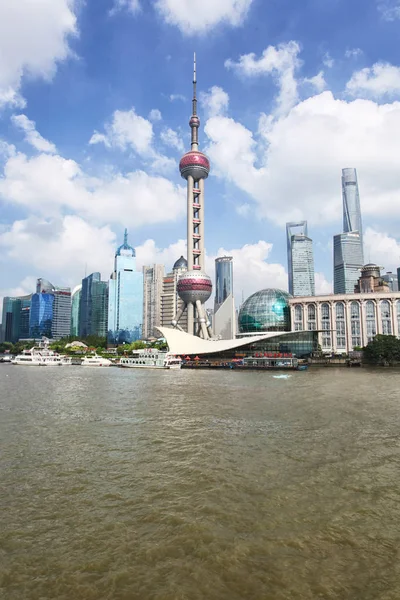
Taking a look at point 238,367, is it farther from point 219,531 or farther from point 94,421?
point 219,531

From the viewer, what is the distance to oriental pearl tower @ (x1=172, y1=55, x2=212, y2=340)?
133 meters

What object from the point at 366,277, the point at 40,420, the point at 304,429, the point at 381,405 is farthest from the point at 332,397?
the point at 366,277

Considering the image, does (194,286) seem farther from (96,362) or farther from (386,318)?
(386,318)

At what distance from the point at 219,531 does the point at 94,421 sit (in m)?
16.1

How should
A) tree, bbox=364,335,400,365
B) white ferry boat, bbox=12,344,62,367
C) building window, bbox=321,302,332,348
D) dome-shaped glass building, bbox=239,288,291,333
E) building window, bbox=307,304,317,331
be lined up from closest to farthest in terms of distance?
tree, bbox=364,335,400,365 < white ferry boat, bbox=12,344,62,367 < building window, bbox=321,302,332,348 < building window, bbox=307,304,317,331 < dome-shaped glass building, bbox=239,288,291,333

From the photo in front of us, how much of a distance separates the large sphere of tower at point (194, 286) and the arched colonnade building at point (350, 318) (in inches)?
1290

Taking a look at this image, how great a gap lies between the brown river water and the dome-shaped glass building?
335 ft

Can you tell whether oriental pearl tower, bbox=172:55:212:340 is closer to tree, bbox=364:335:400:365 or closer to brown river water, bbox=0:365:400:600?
tree, bbox=364:335:400:365

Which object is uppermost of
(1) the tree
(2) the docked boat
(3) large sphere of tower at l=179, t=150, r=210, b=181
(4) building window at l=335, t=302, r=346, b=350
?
(3) large sphere of tower at l=179, t=150, r=210, b=181

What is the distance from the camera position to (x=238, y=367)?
84.6 metres

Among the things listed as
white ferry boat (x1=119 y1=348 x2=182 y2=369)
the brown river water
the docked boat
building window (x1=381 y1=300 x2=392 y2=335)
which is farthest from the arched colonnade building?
the brown river water

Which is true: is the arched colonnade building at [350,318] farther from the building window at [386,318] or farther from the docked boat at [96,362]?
the docked boat at [96,362]

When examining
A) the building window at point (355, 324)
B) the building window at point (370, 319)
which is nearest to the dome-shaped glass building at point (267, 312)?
the building window at point (355, 324)

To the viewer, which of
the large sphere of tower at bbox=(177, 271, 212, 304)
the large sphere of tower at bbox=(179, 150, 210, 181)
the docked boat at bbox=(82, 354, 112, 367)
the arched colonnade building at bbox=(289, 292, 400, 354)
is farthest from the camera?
the large sphere of tower at bbox=(179, 150, 210, 181)
